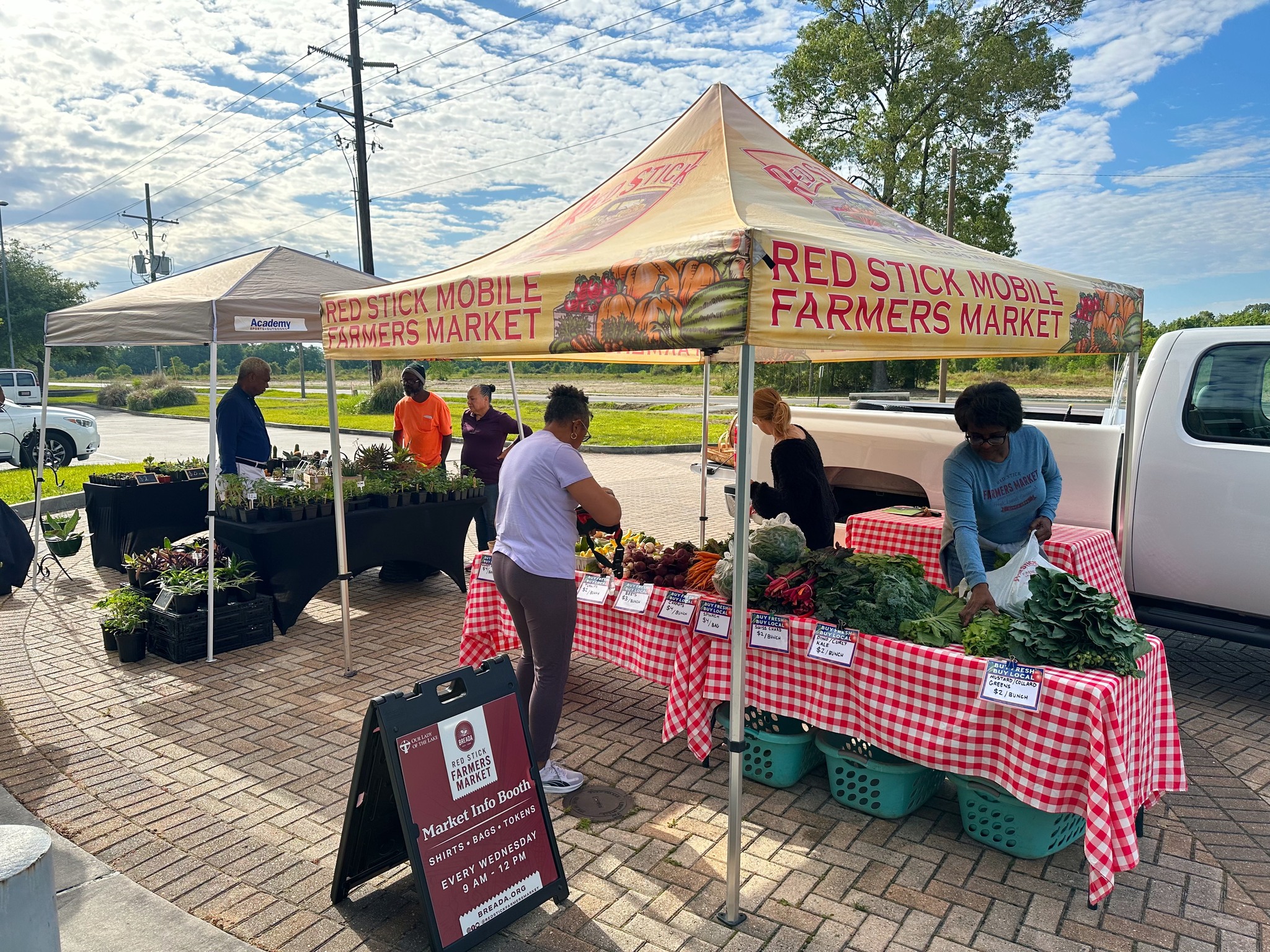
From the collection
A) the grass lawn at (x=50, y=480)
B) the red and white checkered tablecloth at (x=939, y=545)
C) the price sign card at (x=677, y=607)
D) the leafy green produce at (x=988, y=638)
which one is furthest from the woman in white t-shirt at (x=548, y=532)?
the grass lawn at (x=50, y=480)

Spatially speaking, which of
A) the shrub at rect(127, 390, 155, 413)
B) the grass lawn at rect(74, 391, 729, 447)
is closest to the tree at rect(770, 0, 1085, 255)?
the grass lawn at rect(74, 391, 729, 447)

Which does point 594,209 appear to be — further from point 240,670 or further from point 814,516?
point 240,670

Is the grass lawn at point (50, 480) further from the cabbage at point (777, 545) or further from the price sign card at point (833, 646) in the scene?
the price sign card at point (833, 646)

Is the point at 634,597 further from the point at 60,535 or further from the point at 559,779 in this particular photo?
the point at 60,535

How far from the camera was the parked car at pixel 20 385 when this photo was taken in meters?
25.1

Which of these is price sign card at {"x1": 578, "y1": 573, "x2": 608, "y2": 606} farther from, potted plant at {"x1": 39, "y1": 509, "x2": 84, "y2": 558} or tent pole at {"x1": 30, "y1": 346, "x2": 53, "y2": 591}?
potted plant at {"x1": 39, "y1": 509, "x2": 84, "y2": 558}

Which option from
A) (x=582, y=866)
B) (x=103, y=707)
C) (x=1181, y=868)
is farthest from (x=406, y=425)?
(x=1181, y=868)

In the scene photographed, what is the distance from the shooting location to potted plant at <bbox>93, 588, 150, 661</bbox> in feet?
19.2

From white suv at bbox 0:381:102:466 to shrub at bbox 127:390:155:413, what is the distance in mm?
21637

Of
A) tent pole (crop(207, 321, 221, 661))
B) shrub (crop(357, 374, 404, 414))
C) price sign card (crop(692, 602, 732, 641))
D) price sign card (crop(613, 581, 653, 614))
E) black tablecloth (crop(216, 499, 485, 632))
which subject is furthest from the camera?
shrub (crop(357, 374, 404, 414))

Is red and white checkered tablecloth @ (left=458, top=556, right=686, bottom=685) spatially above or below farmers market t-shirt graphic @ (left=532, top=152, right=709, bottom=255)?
below

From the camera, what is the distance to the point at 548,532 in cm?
356

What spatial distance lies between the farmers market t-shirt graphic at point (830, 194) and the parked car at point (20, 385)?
27786mm

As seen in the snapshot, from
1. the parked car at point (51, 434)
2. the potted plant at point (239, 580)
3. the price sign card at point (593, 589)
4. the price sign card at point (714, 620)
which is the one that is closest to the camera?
the price sign card at point (714, 620)
